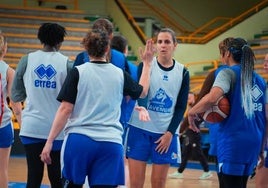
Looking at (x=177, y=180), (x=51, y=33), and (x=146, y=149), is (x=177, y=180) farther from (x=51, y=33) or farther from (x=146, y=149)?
(x=51, y=33)

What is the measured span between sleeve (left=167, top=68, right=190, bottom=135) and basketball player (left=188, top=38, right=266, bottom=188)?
Result: 2.79 ft

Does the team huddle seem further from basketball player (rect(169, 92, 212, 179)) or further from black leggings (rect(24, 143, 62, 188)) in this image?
basketball player (rect(169, 92, 212, 179))

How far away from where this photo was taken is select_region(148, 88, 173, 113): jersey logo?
5.59 metres

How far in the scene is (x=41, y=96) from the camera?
16.7 feet

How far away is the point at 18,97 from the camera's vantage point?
5.29 metres

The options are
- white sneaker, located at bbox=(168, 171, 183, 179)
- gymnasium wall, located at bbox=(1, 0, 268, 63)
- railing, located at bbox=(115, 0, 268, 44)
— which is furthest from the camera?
railing, located at bbox=(115, 0, 268, 44)

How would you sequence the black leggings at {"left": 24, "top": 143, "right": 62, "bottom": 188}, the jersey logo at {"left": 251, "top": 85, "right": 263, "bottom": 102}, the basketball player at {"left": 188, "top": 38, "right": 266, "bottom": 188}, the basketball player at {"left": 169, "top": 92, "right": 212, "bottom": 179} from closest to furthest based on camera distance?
the basketball player at {"left": 188, "top": 38, "right": 266, "bottom": 188}
the jersey logo at {"left": 251, "top": 85, "right": 263, "bottom": 102}
the black leggings at {"left": 24, "top": 143, "right": 62, "bottom": 188}
the basketball player at {"left": 169, "top": 92, "right": 212, "bottom": 179}

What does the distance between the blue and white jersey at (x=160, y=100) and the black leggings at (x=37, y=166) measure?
0.94 m

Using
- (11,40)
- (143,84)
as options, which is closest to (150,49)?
(143,84)

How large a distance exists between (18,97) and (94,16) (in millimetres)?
15737

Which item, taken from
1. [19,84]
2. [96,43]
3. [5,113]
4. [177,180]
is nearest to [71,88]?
[96,43]

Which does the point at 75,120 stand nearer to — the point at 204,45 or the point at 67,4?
the point at 204,45

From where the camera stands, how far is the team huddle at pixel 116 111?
417cm

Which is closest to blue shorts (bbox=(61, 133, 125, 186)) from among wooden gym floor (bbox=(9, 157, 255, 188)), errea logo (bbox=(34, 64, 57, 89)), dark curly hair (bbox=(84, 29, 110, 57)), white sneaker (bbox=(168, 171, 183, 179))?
dark curly hair (bbox=(84, 29, 110, 57))
